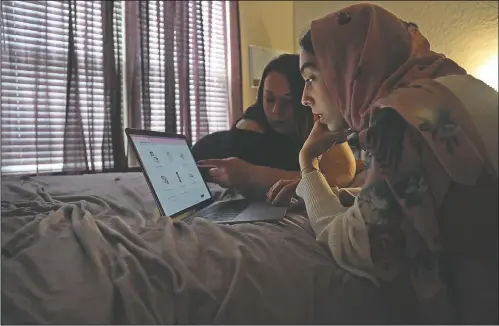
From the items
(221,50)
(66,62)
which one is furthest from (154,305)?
(221,50)

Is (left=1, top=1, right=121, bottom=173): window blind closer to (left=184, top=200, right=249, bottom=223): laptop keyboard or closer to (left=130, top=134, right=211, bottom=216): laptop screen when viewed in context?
(left=130, top=134, right=211, bottom=216): laptop screen

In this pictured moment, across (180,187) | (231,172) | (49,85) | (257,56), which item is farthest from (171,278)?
(257,56)

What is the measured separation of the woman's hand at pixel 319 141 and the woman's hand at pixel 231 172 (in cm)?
35

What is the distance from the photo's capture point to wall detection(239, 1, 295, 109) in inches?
114

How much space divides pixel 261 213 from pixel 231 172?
0.99 feet

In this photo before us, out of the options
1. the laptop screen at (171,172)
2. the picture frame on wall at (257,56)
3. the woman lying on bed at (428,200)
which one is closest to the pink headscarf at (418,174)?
the woman lying on bed at (428,200)

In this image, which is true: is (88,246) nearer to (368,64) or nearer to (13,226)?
(13,226)

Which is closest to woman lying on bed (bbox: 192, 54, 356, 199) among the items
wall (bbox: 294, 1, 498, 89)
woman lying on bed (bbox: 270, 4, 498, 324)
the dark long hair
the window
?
the dark long hair

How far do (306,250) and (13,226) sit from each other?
45 centimetres

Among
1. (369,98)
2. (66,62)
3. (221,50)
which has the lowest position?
(369,98)

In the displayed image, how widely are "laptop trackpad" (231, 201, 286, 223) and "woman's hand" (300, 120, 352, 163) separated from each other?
5.0 inches

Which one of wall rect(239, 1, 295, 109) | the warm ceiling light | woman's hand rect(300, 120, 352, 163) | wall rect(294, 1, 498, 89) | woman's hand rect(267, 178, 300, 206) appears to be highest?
wall rect(239, 1, 295, 109)

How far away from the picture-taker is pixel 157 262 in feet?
1.96

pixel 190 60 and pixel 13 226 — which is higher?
pixel 190 60
